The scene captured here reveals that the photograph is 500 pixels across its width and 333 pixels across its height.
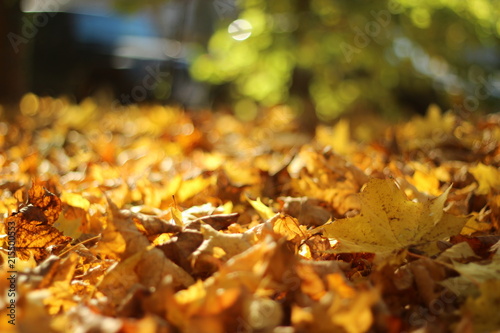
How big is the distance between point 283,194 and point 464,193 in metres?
0.53

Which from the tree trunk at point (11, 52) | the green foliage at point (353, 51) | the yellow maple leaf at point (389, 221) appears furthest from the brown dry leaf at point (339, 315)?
the tree trunk at point (11, 52)

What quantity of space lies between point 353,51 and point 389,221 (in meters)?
3.61

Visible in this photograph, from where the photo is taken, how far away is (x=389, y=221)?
1.16 m

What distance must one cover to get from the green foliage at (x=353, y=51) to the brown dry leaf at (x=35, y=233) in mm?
3283

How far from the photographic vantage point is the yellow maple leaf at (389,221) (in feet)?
3.75

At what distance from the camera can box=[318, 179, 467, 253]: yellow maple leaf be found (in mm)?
1143

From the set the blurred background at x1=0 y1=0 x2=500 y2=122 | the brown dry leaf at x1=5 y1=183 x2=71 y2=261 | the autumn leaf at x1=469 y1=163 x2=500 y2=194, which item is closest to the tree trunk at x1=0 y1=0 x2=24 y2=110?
the blurred background at x1=0 y1=0 x2=500 y2=122

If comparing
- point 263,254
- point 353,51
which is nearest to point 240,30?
point 353,51

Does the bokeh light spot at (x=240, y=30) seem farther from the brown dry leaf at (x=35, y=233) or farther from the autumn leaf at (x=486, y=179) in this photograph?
the brown dry leaf at (x=35, y=233)

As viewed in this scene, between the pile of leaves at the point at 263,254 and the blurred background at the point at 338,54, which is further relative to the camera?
the blurred background at the point at 338,54

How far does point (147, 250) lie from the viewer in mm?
1042

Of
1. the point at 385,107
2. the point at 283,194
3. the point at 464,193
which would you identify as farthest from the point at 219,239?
the point at 385,107

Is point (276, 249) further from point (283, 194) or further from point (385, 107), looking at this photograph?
point (385, 107)

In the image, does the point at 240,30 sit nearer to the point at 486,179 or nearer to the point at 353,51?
the point at 353,51
